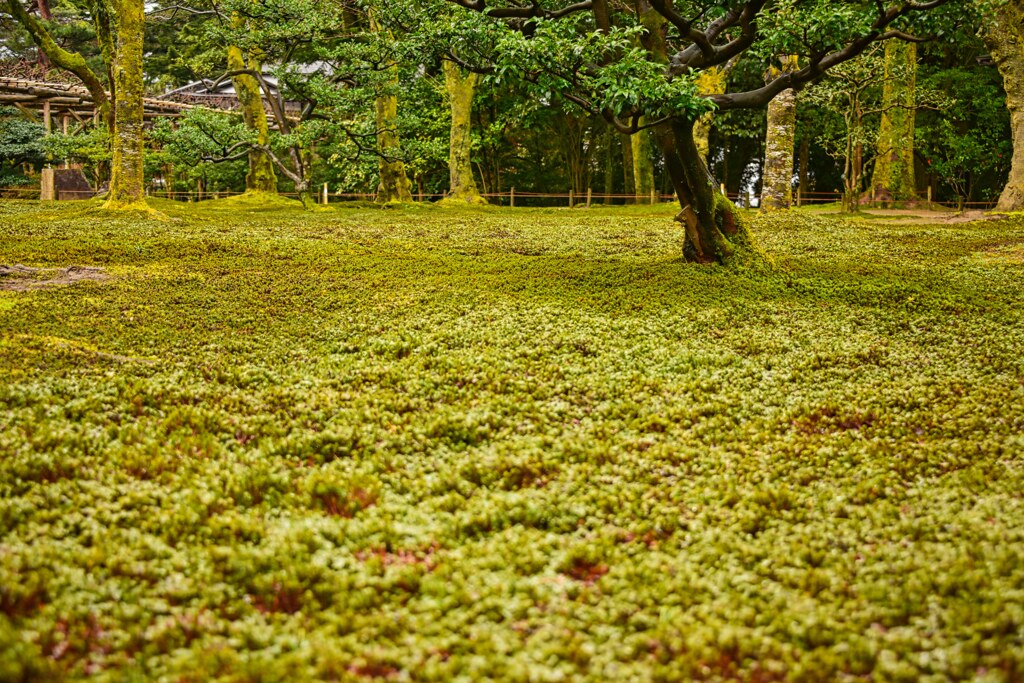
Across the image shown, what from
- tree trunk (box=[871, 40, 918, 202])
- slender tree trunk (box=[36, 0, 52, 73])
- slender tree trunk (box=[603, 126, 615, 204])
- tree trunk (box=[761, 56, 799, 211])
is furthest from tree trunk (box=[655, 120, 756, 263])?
slender tree trunk (box=[36, 0, 52, 73])

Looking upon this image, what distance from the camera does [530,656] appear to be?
2605 millimetres

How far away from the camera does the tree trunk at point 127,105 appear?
15664mm

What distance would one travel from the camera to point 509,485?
407 centimetres

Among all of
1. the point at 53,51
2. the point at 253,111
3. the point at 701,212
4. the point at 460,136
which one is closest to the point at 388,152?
the point at 460,136

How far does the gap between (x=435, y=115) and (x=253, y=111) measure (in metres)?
10.4

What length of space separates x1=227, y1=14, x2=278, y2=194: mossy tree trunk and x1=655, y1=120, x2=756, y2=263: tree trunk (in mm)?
15477

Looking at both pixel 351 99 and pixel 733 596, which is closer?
pixel 733 596

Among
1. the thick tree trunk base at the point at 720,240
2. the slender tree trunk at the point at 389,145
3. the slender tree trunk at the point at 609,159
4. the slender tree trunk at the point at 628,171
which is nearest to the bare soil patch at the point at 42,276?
the thick tree trunk base at the point at 720,240

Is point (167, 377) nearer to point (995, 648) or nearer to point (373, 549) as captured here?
point (373, 549)

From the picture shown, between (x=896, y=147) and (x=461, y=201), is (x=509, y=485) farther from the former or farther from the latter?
(x=896, y=147)

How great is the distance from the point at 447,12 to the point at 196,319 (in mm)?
6862

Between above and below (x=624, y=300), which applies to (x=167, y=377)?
below

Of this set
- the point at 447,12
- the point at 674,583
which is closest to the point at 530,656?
the point at 674,583

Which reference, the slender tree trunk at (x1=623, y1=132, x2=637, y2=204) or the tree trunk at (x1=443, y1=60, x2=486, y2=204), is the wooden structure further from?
the slender tree trunk at (x1=623, y1=132, x2=637, y2=204)
